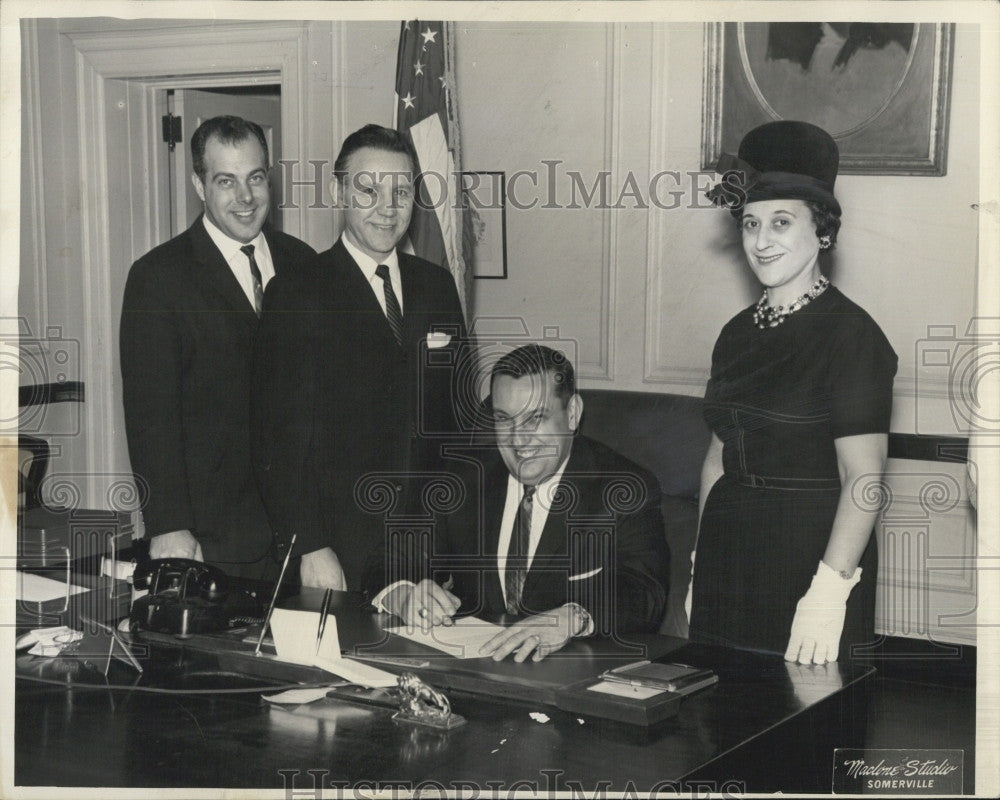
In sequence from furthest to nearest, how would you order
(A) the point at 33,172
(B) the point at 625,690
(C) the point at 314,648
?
(A) the point at 33,172 → (C) the point at 314,648 → (B) the point at 625,690

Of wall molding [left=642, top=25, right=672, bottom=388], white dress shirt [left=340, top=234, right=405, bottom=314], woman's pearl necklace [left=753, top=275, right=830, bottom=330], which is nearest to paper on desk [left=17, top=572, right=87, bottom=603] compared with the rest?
white dress shirt [left=340, top=234, right=405, bottom=314]

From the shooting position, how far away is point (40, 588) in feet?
9.25

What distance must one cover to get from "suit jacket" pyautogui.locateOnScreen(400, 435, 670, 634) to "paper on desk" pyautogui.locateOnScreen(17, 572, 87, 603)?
0.87m

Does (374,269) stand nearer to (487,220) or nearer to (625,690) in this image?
(487,220)

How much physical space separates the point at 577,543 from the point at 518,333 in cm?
62

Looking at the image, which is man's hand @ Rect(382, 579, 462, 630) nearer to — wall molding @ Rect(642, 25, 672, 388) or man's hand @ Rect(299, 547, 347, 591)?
man's hand @ Rect(299, 547, 347, 591)

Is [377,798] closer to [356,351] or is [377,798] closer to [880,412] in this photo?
[356,351]

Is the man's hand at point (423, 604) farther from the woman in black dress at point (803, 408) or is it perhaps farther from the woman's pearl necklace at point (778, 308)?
the woman's pearl necklace at point (778, 308)

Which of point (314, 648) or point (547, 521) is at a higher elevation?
point (547, 521)

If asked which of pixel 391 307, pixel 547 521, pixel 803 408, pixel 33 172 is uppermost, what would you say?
pixel 33 172

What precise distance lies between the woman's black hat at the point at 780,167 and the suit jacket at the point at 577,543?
81 cm

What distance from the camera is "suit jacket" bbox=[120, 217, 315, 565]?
3.19 meters

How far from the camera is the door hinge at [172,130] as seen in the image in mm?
3160

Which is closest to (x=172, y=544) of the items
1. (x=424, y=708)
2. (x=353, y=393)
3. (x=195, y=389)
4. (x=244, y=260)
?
(x=195, y=389)
